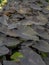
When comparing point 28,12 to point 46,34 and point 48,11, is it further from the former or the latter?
point 46,34

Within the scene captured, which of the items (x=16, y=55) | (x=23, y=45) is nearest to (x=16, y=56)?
(x=16, y=55)

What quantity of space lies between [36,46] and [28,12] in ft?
2.94

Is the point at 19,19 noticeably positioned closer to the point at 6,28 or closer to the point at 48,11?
the point at 6,28

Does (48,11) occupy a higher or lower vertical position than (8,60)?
lower

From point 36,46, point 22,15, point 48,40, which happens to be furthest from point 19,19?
point 36,46

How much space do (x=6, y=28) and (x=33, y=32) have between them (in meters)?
0.19

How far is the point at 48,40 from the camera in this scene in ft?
4.96

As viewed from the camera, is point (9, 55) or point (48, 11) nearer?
point (9, 55)

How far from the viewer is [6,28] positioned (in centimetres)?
152

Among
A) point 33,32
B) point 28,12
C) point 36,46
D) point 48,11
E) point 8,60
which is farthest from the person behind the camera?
point 48,11

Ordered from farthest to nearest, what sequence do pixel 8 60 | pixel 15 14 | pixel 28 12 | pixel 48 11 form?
pixel 48 11 < pixel 28 12 < pixel 15 14 < pixel 8 60

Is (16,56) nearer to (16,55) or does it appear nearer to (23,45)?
(16,55)

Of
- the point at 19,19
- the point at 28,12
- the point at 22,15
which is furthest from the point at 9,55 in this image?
the point at 28,12

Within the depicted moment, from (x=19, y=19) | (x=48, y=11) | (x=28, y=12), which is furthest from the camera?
(x=48, y=11)
